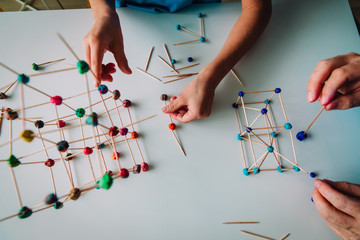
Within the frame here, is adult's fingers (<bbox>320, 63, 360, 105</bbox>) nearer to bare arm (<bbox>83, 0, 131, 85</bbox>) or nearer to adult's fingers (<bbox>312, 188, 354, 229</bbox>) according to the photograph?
adult's fingers (<bbox>312, 188, 354, 229</bbox>)

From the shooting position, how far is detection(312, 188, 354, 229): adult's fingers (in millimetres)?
1023

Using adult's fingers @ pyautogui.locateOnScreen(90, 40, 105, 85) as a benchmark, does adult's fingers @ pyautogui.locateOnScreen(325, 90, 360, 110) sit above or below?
below

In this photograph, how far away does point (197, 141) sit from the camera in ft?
4.10

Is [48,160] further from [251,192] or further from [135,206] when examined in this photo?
[251,192]

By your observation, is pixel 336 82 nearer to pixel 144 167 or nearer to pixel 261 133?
pixel 261 133

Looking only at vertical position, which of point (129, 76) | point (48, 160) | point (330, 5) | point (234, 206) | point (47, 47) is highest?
point (47, 47)

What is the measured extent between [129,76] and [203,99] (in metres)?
0.54

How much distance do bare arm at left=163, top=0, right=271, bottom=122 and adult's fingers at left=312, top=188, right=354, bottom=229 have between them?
2.51ft

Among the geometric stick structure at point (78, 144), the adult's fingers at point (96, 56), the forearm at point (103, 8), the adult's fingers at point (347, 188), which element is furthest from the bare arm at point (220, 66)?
the adult's fingers at point (347, 188)

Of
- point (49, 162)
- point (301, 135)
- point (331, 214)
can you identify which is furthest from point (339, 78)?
point (49, 162)

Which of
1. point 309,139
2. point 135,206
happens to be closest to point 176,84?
point 135,206

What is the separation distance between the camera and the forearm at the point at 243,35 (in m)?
1.24

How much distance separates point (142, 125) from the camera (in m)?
1.27

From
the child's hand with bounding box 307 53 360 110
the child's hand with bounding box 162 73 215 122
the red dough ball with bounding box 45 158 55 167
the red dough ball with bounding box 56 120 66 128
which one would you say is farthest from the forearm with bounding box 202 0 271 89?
the red dough ball with bounding box 45 158 55 167
